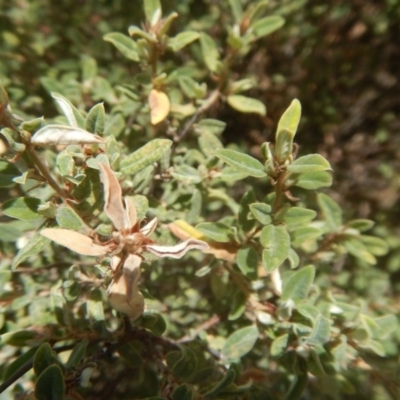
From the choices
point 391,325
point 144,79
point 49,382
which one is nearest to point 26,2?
point 144,79

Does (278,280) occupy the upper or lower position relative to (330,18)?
lower

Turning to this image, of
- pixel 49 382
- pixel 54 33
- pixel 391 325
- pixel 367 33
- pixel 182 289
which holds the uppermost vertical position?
pixel 367 33

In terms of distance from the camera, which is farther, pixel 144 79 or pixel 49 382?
pixel 144 79

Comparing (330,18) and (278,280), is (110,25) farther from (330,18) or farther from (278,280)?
(278,280)

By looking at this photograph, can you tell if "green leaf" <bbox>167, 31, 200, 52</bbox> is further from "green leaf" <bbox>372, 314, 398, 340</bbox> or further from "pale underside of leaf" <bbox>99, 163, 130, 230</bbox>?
"green leaf" <bbox>372, 314, 398, 340</bbox>

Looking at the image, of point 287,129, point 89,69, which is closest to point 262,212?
point 287,129

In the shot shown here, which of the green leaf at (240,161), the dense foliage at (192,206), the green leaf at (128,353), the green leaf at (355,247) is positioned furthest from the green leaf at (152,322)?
the green leaf at (355,247)

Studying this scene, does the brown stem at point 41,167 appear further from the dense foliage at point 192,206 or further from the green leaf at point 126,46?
the green leaf at point 126,46
